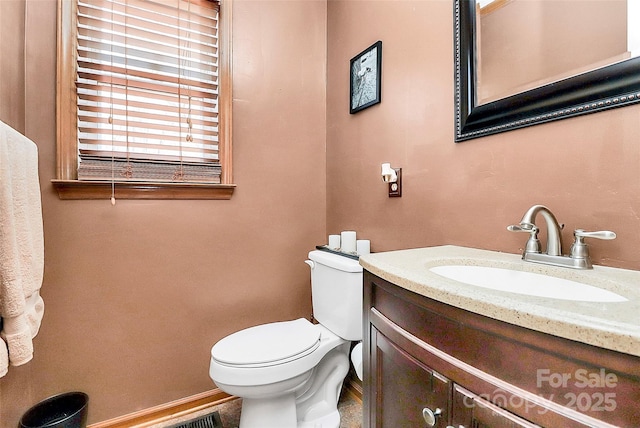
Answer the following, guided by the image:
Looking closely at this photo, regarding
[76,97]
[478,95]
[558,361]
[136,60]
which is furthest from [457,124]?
[76,97]

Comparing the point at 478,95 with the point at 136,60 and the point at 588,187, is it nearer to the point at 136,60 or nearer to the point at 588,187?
the point at 588,187

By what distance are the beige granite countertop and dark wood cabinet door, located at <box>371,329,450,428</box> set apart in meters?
0.17

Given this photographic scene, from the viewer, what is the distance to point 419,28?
1250 mm

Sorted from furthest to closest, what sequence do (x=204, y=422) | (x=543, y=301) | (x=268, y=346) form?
(x=204, y=422), (x=268, y=346), (x=543, y=301)

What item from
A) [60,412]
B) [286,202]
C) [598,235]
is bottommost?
[60,412]

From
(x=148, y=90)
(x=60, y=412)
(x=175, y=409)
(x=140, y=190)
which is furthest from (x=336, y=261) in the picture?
(x=60, y=412)

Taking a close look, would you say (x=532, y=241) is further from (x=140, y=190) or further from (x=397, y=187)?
(x=140, y=190)

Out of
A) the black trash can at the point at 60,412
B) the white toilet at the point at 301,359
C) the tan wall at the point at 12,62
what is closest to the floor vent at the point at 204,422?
the white toilet at the point at 301,359

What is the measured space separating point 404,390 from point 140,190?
1.38 m

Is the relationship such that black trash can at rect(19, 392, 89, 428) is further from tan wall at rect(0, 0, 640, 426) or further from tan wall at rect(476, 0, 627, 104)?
tan wall at rect(476, 0, 627, 104)

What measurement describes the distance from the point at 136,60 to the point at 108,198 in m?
0.67

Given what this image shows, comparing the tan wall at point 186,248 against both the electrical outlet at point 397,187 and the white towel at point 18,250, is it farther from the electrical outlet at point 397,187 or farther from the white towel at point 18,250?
the electrical outlet at point 397,187

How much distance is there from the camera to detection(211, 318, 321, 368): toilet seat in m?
1.14

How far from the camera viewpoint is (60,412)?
1283mm
